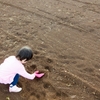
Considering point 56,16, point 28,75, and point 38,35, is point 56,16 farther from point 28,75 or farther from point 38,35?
point 28,75

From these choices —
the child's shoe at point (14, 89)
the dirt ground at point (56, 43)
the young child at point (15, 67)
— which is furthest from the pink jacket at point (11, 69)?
the dirt ground at point (56, 43)

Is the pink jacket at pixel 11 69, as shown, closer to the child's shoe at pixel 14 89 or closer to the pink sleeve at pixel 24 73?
the pink sleeve at pixel 24 73

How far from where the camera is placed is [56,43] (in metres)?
4.16

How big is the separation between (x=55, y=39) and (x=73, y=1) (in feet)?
4.78

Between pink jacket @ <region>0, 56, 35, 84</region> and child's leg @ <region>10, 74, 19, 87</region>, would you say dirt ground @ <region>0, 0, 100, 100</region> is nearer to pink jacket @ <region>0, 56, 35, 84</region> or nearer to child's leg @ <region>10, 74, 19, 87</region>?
child's leg @ <region>10, 74, 19, 87</region>

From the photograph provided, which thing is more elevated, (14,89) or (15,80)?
(15,80)

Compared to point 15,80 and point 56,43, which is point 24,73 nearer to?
point 15,80

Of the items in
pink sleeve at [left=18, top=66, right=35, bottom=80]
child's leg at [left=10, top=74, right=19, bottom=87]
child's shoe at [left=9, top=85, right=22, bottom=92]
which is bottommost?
child's shoe at [left=9, top=85, right=22, bottom=92]

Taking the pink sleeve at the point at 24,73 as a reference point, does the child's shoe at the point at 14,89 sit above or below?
below

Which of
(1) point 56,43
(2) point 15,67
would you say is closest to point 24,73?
(2) point 15,67

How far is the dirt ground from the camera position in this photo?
10.9 ft

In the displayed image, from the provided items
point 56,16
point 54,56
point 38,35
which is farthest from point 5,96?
point 56,16

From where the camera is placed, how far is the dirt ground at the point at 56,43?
3.33 meters

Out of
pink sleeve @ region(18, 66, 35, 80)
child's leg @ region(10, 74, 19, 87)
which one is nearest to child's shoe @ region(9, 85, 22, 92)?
child's leg @ region(10, 74, 19, 87)
